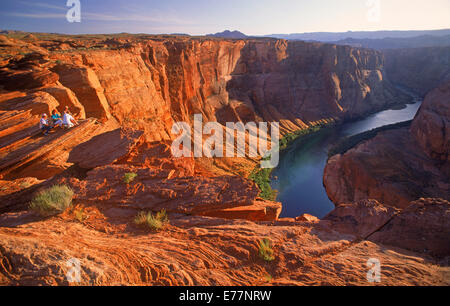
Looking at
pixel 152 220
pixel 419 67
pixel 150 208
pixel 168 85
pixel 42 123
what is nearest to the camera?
pixel 152 220

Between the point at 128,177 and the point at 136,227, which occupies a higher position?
the point at 128,177

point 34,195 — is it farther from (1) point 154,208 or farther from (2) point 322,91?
(2) point 322,91

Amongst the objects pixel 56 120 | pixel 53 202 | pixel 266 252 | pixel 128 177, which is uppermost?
pixel 56 120

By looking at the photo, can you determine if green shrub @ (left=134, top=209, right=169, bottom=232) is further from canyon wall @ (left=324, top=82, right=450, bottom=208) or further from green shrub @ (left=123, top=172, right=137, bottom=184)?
canyon wall @ (left=324, top=82, right=450, bottom=208)

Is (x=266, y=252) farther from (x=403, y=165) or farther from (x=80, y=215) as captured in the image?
(x=403, y=165)

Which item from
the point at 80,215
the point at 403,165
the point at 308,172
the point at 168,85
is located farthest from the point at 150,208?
the point at 308,172

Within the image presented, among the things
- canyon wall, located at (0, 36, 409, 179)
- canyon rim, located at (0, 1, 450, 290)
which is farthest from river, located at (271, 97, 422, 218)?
canyon wall, located at (0, 36, 409, 179)
